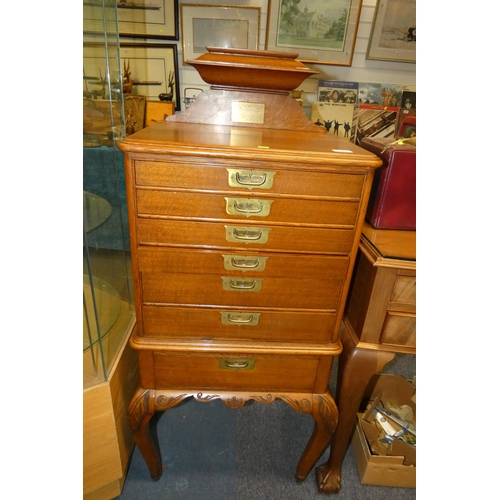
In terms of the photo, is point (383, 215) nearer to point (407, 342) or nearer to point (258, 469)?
point (407, 342)

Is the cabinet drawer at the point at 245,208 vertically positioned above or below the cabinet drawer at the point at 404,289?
above

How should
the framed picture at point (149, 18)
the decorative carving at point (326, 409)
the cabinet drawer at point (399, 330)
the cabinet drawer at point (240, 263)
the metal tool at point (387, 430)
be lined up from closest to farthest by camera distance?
the cabinet drawer at point (240, 263) → the cabinet drawer at point (399, 330) → the decorative carving at point (326, 409) → the metal tool at point (387, 430) → the framed picture at point (149, 18)

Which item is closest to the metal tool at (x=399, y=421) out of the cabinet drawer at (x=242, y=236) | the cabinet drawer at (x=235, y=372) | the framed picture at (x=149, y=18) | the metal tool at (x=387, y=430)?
the metal tool at (x=387, y=430)

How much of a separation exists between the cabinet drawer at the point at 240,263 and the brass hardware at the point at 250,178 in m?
0.17


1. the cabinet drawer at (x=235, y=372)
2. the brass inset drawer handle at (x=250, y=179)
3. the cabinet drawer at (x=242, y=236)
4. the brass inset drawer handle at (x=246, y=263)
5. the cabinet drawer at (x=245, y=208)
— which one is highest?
the brass inset drawer handle at (x=250, y=179)

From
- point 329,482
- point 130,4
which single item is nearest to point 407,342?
point 329,482

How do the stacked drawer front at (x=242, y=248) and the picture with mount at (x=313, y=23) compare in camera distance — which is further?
the picture with mount at (x=313, y=23)

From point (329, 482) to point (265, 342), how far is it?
2.16ft

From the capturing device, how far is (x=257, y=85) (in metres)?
1.08

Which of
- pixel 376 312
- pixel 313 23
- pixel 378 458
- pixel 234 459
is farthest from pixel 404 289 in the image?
pixel 313 23

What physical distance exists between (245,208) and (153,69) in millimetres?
1202

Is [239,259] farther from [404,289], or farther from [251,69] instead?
[251,69]

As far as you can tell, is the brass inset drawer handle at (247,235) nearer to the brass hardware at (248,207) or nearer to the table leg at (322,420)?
the brass hardware at (248,207)

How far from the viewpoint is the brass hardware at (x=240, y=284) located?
86 centimetres
